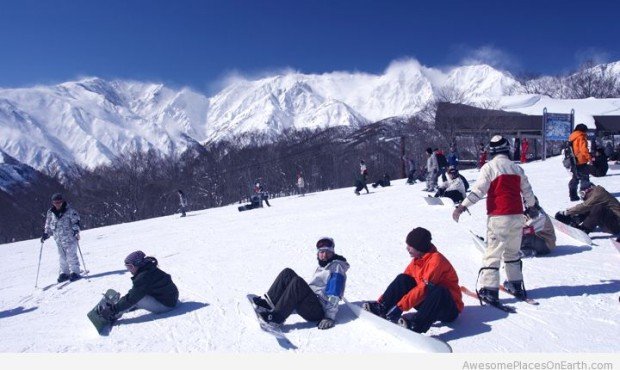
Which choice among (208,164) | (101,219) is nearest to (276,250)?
(101,219)

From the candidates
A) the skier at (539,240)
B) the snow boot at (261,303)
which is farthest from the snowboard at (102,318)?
the skier at (539,240)

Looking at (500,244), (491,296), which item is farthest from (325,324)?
(500,244)

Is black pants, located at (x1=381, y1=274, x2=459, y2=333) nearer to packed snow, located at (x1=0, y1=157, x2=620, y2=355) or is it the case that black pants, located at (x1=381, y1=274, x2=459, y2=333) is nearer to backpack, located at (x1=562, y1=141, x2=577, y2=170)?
packed snow, located at (x1=0, y1=157, x2=620, y2=355)

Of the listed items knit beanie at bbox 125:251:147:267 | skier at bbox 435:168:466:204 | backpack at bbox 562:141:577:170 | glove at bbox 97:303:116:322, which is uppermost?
backpack at bbox 562:141:577:170

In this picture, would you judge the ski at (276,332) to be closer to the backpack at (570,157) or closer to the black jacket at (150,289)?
the black jacket at (150,289)

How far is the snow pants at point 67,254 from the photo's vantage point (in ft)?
26.7

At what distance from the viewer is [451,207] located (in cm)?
1196

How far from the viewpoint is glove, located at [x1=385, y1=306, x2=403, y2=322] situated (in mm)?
4336

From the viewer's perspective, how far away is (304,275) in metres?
7.01

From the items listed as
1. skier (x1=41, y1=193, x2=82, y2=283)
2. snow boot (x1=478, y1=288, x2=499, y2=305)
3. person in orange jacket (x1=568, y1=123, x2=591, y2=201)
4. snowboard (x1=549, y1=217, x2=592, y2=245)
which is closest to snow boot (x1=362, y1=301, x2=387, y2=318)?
snow boot (x1=478, y1=288, x2=499, y2=305)

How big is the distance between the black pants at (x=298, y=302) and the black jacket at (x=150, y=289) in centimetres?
164

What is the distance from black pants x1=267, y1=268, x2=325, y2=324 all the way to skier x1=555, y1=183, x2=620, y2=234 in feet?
16.2

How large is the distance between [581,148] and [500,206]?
580cm

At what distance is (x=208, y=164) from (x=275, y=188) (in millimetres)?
13298
